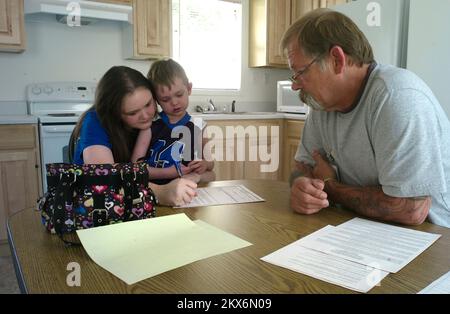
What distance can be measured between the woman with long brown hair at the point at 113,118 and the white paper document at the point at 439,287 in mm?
918

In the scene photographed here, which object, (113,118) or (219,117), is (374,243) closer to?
(113,118)

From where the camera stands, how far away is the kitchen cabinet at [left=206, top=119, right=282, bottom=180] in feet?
11.0

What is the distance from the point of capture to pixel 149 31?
3.27 m

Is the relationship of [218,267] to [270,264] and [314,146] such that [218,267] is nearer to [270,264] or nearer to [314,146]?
[270,264]

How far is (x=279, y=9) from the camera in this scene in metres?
3.93

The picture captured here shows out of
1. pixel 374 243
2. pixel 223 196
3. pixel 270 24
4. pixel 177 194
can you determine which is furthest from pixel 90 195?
pixel 270 24

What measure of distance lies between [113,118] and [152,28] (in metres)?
2.26

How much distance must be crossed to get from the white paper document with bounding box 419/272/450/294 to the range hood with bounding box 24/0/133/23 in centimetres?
301

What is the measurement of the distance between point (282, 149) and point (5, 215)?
7.87 feet

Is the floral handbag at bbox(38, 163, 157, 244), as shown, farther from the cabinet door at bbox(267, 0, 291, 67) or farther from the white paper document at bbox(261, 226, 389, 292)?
the cabinet door at bbox(267, 0, 291, 67)

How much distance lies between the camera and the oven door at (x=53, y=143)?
266 centimetres

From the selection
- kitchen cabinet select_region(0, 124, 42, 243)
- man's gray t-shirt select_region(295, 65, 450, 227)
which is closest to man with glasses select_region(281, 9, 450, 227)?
man's gray t-shirt select_region(295, 65, 450, 227)

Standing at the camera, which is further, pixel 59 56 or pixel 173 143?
pixel 59 56

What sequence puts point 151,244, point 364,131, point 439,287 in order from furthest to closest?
point 364,131 → point 151,244 → point 439,287
